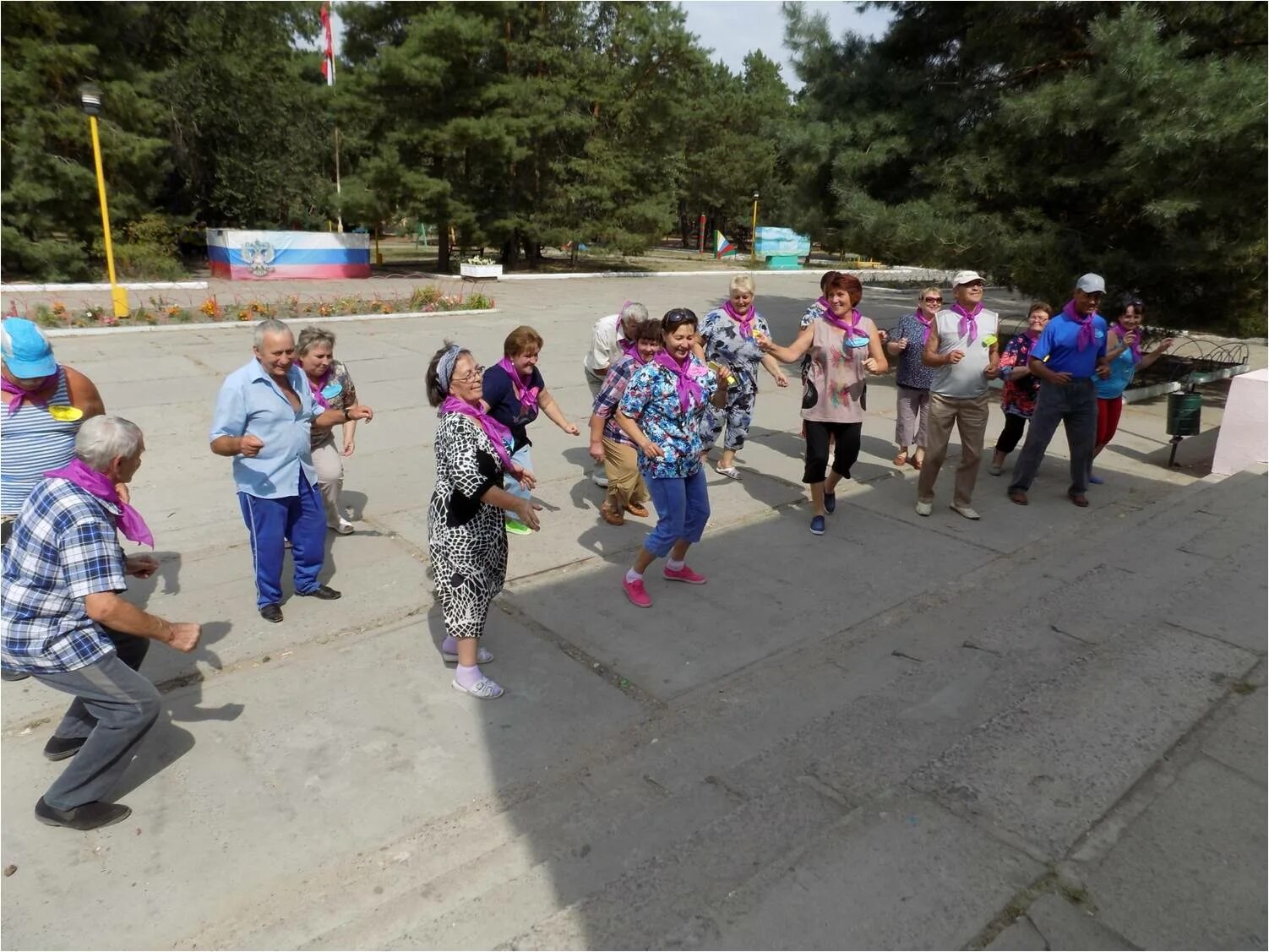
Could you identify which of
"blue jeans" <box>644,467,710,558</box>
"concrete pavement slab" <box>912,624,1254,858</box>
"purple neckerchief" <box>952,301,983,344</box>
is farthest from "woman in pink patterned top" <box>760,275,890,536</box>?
"concrete pavement slab" <box>912,624,1254,858</box>

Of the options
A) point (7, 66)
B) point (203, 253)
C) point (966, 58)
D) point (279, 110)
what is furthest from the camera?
point (203, 253)

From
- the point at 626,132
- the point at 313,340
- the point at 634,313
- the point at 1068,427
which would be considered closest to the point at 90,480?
the point at 313,340

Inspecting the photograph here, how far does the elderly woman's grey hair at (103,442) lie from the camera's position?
2.86 meters

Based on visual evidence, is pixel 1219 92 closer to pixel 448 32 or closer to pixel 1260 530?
pixel 1260 530

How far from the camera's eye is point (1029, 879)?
2.64 meters

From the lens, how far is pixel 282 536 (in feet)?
14.6

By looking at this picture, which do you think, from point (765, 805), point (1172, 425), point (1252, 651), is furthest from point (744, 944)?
point (1172, 425)

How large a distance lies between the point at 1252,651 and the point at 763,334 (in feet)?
12.1

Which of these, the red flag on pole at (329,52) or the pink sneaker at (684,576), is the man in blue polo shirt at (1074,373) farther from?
the red flag on pole at (329,52)

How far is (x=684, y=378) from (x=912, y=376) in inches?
140

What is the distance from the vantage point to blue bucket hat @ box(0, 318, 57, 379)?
3.75 m

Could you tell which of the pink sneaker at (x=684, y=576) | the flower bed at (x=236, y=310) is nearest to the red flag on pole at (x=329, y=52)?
the flower bed at (x=236, y=310)

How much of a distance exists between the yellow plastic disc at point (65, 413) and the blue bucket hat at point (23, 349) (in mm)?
208

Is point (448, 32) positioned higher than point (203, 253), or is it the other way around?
point (448, 32)
